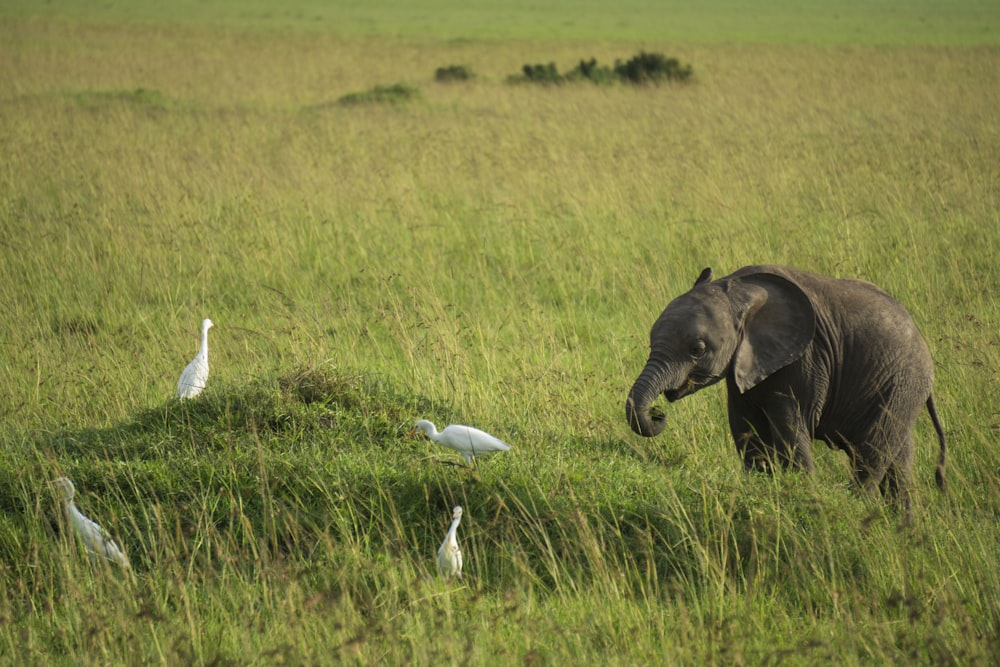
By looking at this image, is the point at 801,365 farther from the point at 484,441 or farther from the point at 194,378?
the point at 194,378

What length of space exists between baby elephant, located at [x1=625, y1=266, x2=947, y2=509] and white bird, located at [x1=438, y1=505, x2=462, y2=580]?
1.07 m

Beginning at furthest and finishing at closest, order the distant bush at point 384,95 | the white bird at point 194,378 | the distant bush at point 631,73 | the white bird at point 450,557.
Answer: the distant bush at point 631,73 < the distant bush at point 384,95 < the white bird at point 194,378 < the white bird at point 450,557

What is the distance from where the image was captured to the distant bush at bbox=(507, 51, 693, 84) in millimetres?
22281

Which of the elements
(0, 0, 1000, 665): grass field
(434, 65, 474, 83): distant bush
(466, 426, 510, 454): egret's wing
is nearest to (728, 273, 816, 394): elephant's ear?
(0, 0, 1000, 665): grass field

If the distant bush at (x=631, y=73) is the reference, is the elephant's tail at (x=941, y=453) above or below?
below

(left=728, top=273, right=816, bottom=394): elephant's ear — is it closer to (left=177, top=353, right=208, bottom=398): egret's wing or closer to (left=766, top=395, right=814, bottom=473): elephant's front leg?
(left=766, top=395, right=814, bottom=473): elephant's front leg

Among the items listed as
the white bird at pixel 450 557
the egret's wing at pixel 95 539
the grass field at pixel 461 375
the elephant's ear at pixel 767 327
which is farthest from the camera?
the elephant's ear at pixel 767 327

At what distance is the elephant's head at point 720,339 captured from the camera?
4.88m

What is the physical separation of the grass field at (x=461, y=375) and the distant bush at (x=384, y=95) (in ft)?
1.33

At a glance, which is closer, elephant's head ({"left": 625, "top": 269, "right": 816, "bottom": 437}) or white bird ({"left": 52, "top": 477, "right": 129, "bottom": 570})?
white bird ({"left": 52, "top": 477, "right": 129, "bottom": 570})

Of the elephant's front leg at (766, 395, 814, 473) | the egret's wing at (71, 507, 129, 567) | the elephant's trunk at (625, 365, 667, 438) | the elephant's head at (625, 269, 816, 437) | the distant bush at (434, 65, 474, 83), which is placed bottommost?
the egret's wing at (71, 507, 129, 567)

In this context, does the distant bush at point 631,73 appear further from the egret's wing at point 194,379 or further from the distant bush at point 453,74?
the egret's wing at point 194,379

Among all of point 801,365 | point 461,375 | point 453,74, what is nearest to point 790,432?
point 801,365

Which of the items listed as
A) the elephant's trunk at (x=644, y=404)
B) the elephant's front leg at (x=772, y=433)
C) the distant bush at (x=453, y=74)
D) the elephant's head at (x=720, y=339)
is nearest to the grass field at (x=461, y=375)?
the elephant's front leg at (x=772, y=433)
